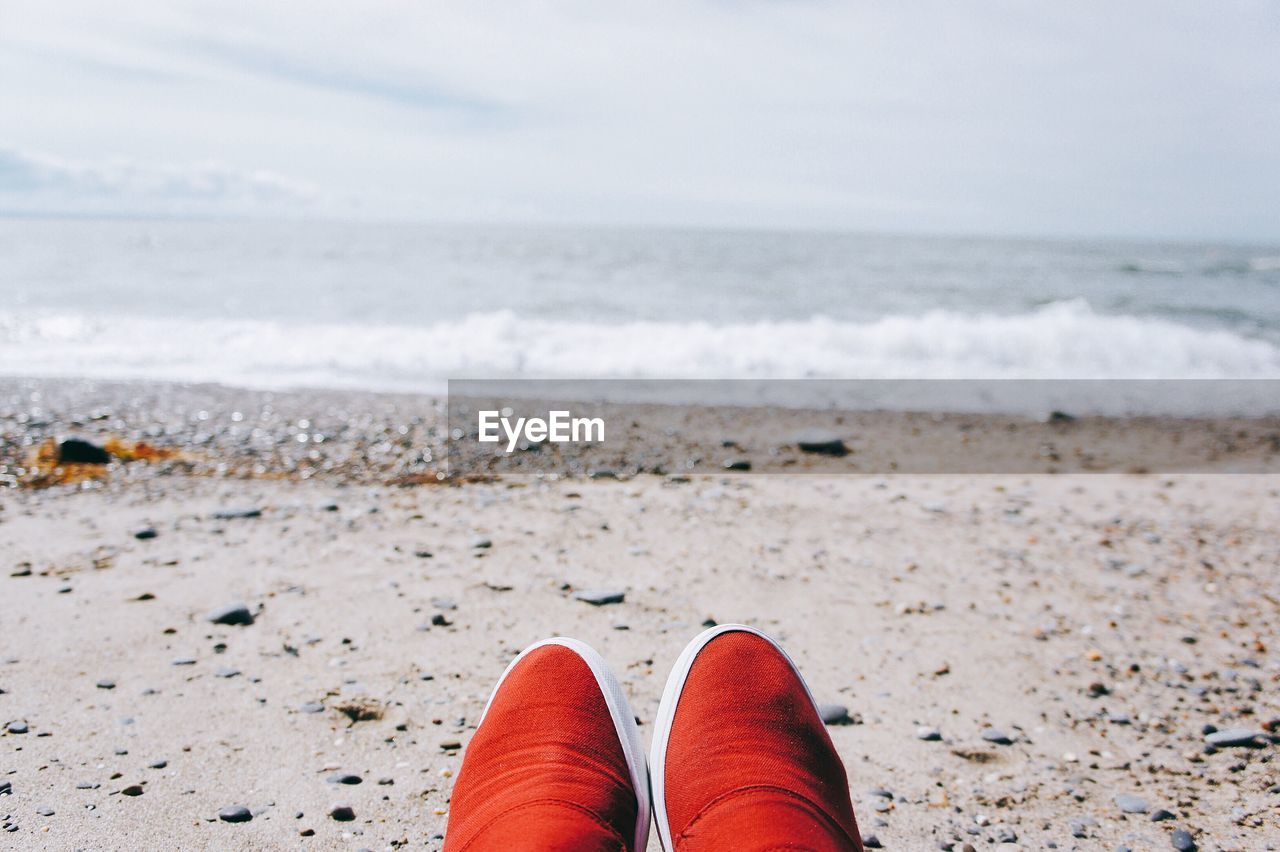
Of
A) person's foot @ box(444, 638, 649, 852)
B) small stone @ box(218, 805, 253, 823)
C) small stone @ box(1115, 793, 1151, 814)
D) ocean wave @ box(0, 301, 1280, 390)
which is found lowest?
small stone @ box(218, 805, 253, 823)

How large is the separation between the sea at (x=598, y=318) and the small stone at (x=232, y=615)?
16.8 feet

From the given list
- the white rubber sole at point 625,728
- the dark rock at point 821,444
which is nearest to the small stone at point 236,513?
the white rubber sole at point 625,728

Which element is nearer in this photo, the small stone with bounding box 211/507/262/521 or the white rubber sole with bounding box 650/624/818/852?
the white rubber sole with bounding box 650/624/818/852

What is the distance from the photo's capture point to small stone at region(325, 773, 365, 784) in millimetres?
1910

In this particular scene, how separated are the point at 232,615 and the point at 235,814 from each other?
1030 mm

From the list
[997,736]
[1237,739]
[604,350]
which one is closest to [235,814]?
[997,736]

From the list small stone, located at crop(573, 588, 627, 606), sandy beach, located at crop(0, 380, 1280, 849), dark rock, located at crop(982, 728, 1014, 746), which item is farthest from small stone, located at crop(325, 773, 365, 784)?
dark rock, located at crop(982, 728, 1014, 746)

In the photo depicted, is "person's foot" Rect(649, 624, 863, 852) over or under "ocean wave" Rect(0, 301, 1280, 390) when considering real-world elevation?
under

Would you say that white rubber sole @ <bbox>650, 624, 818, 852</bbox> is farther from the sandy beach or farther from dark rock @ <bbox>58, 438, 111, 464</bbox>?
dark rock @ <bbox>58, 438, 111, 464</bbox>

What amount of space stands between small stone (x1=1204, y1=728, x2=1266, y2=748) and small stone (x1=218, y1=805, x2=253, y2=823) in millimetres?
2412

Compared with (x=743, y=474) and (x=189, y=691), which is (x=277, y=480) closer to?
(x=189, y=691)

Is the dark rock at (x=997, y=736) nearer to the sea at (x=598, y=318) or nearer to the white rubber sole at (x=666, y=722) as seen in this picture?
the white rubber sole at (x=666, y=722)

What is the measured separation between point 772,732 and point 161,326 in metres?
12.3

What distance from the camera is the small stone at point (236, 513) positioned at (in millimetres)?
3652
